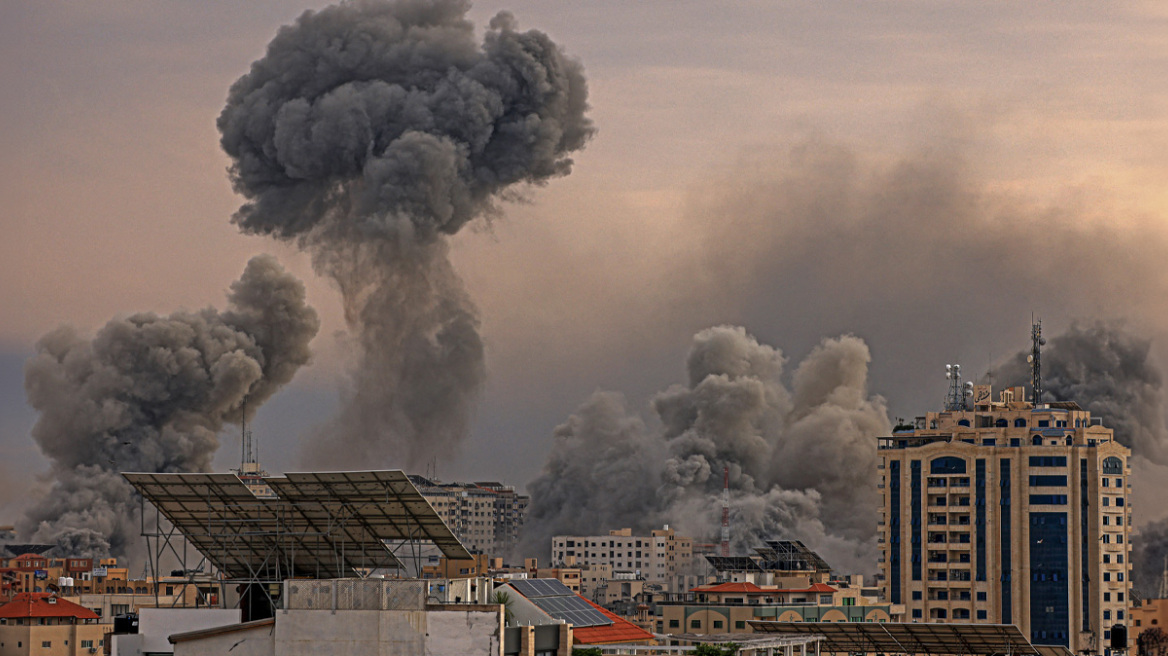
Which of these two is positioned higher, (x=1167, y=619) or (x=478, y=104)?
(x=478, y=104)

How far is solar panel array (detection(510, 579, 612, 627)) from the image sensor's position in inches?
1940

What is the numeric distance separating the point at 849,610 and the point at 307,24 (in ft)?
190

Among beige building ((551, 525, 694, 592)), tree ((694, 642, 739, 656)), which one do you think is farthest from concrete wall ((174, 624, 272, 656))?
beige building ((551, 525, 694, 592))

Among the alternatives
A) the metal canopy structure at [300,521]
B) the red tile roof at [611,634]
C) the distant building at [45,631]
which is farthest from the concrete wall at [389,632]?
the distant building at [45,631]

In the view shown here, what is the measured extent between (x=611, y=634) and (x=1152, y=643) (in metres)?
90.0

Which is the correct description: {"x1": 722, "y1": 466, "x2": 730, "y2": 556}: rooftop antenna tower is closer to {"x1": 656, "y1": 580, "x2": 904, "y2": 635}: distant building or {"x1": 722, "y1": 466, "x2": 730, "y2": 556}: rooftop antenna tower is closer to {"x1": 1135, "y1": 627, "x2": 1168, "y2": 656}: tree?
{"x1": 1135, "y1": 627, "x2": 1168, "y2": 656}: tree

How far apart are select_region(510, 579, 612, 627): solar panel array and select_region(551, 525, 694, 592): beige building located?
11284cm

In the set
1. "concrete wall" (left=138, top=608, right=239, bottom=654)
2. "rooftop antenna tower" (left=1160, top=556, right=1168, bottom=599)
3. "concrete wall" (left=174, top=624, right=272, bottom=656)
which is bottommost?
"concrete wall" (left=174, top=624, right=272, bottom=656)

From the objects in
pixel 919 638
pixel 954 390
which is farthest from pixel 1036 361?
pixel 919 638

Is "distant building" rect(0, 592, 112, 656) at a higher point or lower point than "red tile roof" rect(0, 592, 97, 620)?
lower

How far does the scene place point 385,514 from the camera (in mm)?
44469

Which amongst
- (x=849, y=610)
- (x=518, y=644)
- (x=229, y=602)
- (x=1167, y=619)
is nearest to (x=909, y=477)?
(x=849, y=610)

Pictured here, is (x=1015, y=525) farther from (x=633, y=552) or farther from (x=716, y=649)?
(x=716, y=649)

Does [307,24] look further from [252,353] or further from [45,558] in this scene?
[45,558]
